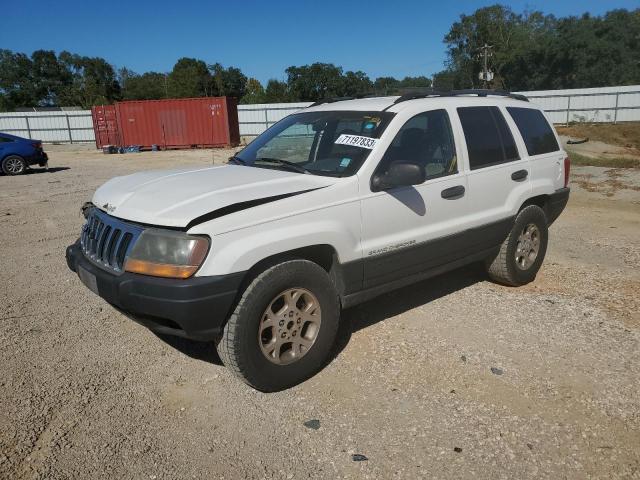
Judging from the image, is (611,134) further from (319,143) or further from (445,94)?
(319,143)

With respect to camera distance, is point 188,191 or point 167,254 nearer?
point 167,254

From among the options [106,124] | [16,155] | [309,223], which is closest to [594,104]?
[106,124]

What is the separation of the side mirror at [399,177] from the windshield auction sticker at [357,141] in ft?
0.76

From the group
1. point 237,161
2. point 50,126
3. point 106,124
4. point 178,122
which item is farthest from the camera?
point 50,126

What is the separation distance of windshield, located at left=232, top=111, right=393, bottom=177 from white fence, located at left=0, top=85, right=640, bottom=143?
95.9 feet

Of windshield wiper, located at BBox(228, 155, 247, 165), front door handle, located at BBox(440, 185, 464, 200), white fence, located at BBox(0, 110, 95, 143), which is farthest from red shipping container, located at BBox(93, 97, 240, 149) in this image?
front door handle, located at BBox(440, 185, 464, 200)

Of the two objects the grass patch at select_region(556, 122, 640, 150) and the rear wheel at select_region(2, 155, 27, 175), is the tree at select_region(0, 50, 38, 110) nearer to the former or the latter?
the rear wheel at select_region(2, 155, 27, 175)

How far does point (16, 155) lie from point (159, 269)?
15964mm

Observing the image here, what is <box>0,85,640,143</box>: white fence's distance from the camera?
33.3 metres

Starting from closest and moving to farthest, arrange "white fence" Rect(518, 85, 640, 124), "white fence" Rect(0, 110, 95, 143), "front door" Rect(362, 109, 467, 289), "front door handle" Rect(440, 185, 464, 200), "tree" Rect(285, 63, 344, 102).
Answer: "front door" Rect(362, 109, 467, 289) < "front door handle" Rect(440, 185, 464, 200) < "white fence" Rect(518, 85, 640, 124) < "white fence" Rect(0, 110, 95, 143) < "tree" Rect(285, 63, 344, 102)

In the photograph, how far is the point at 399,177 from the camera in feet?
11.5

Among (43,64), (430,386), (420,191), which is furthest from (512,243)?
(43,64)

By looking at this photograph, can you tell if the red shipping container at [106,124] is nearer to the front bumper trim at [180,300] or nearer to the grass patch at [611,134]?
the grass patch at [611,134]

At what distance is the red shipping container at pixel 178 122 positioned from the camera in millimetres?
26141
